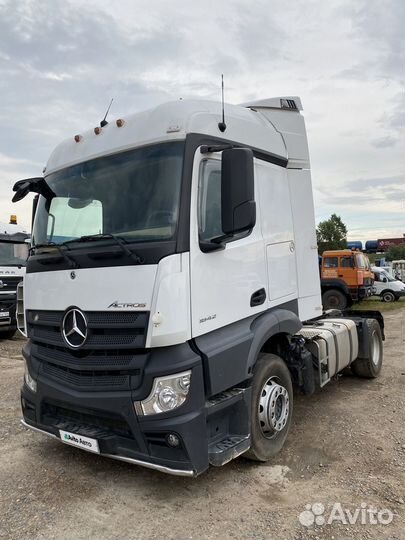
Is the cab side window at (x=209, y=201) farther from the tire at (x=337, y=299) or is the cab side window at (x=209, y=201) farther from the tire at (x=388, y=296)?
the tire at (x=388, y=296)

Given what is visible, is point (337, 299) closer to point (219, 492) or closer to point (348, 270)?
point (348, 270)

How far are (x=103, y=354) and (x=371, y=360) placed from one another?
4.63m

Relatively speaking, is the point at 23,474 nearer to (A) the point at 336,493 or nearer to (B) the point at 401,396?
(A) the point at 336,493

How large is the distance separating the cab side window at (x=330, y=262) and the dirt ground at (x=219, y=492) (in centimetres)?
1423

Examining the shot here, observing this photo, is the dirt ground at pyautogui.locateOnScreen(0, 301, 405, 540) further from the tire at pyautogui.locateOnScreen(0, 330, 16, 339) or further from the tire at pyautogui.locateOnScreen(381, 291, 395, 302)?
the tire at pyautogui.locateOnScreen(381, 291, 395, 302)

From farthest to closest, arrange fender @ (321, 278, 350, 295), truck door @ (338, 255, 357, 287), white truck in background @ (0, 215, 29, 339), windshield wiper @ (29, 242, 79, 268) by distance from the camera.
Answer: truck door @ (338, 255, 357, 287) → fender @ (321, 278, 350, 295) → white truck in background @ (0, 215, 29, 339) → windshield wiper @ (29, 242, 79, 268)

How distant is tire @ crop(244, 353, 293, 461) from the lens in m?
3.62

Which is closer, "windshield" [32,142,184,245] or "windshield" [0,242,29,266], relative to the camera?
"windshield" [32,142,184,245]

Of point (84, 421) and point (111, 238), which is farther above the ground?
point (111, 238)

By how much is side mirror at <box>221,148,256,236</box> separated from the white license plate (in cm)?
182

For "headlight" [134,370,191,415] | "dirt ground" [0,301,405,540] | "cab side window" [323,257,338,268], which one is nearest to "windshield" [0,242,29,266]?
"dirt ground" [0,301,405,540]

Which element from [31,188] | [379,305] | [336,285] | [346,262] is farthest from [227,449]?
[379,305]

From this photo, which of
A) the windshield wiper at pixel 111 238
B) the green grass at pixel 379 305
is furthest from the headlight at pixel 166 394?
the green grass at pixel 379 305

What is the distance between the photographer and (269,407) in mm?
3746
